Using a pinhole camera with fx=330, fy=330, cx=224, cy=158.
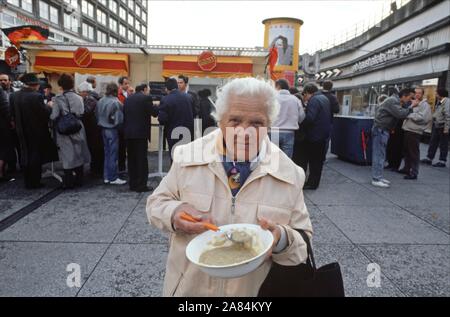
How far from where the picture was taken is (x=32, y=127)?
5652 mm

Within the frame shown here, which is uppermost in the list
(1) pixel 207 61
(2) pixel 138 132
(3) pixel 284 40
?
(3) pixel 284 40

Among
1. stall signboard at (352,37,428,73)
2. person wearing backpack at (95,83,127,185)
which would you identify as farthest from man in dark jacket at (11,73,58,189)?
stall signboard at (352,37,428,73)

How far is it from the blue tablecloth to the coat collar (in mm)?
7848

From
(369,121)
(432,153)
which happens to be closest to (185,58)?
(369,121)

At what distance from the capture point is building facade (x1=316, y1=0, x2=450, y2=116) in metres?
14.2

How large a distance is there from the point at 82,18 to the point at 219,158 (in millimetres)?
50826

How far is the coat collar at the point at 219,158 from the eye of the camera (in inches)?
59.3

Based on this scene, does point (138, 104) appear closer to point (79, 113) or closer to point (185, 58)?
point (79, 113)

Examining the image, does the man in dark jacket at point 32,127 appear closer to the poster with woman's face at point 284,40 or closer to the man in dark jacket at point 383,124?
the man in dark jacket at point 383,124

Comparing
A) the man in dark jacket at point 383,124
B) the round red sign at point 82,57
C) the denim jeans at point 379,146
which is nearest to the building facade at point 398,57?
the man in dark jacket at point 383,124

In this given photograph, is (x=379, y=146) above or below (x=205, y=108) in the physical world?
below

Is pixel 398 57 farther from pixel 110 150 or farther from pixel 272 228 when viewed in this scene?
pixel 272 228

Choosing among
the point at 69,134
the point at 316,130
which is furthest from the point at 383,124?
the point at 69,134

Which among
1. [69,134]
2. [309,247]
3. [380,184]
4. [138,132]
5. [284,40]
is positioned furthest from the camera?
[284,40]
